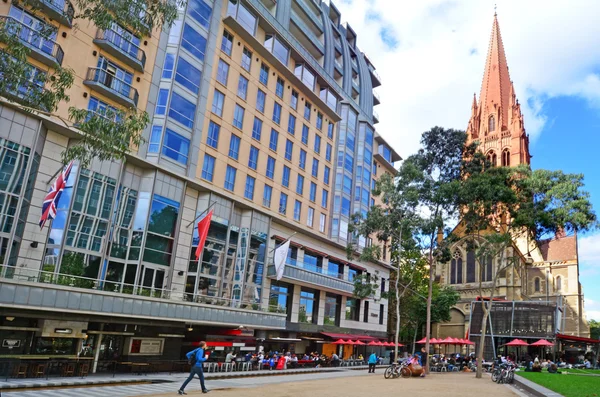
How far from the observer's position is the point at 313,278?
40625 millimetres

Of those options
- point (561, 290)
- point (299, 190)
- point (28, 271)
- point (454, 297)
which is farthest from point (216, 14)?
point (561, 290)

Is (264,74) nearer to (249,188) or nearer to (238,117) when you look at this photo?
(238,117)

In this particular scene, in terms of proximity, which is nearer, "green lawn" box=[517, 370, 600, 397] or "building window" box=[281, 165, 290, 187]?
"green lawn" box=[517, 370, 600, 397]

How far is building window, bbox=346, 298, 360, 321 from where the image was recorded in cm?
4775

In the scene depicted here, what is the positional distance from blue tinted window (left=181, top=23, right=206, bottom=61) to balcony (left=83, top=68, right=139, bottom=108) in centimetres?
538

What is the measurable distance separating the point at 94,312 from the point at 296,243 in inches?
810

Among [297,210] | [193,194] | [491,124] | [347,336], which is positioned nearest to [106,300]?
[193,194]

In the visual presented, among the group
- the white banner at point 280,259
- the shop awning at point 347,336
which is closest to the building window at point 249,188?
the white banner at point 280,259

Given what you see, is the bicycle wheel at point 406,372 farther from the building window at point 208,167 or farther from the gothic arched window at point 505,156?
the gothic arched window at point 505,156

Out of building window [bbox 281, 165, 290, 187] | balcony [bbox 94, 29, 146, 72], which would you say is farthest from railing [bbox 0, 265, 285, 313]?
balcony [bbox 94, 29, 146, 72]

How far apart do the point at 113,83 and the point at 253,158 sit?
41.3ft

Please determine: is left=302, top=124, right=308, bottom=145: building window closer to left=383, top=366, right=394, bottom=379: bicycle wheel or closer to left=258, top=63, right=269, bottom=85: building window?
left=258, top=63, right=269, bottom=85: building window

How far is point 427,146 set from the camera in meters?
36.7

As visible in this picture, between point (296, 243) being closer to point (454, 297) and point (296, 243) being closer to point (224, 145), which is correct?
point (224, 145)
